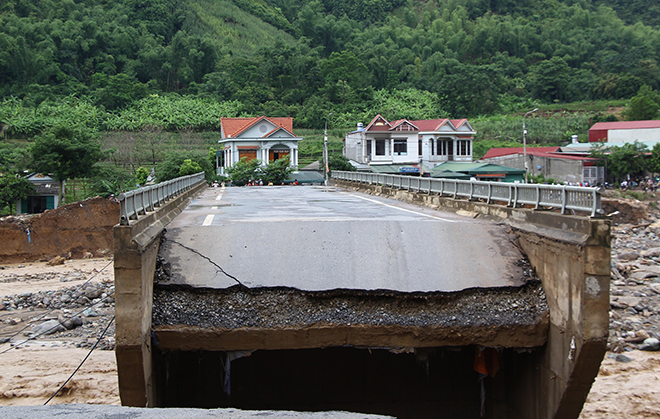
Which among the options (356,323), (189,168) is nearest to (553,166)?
(189,168)

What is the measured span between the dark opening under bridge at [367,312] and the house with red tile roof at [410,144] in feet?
155

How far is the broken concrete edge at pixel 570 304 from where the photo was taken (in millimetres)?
8062

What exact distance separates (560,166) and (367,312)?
52.8m

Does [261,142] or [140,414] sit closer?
[140,414]

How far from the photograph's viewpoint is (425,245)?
10.6 metres

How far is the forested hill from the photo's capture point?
90.4m

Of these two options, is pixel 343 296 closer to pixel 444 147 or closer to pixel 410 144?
pixel 410 144

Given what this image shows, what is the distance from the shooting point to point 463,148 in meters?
61.9

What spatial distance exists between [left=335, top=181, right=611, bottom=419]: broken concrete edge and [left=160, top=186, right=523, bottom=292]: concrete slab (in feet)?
2.31

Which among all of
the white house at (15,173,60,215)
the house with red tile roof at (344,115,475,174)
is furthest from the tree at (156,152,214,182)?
the house with red tile roof at (344,115,475,174)

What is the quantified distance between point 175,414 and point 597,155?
5725 cm


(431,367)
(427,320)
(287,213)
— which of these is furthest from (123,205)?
(287,213)

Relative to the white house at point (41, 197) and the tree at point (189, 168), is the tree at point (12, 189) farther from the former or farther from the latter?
the tree at point (189, 168)

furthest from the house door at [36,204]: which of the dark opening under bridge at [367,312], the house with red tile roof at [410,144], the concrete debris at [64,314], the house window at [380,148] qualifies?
the dark opening under bridge at [367,312]
